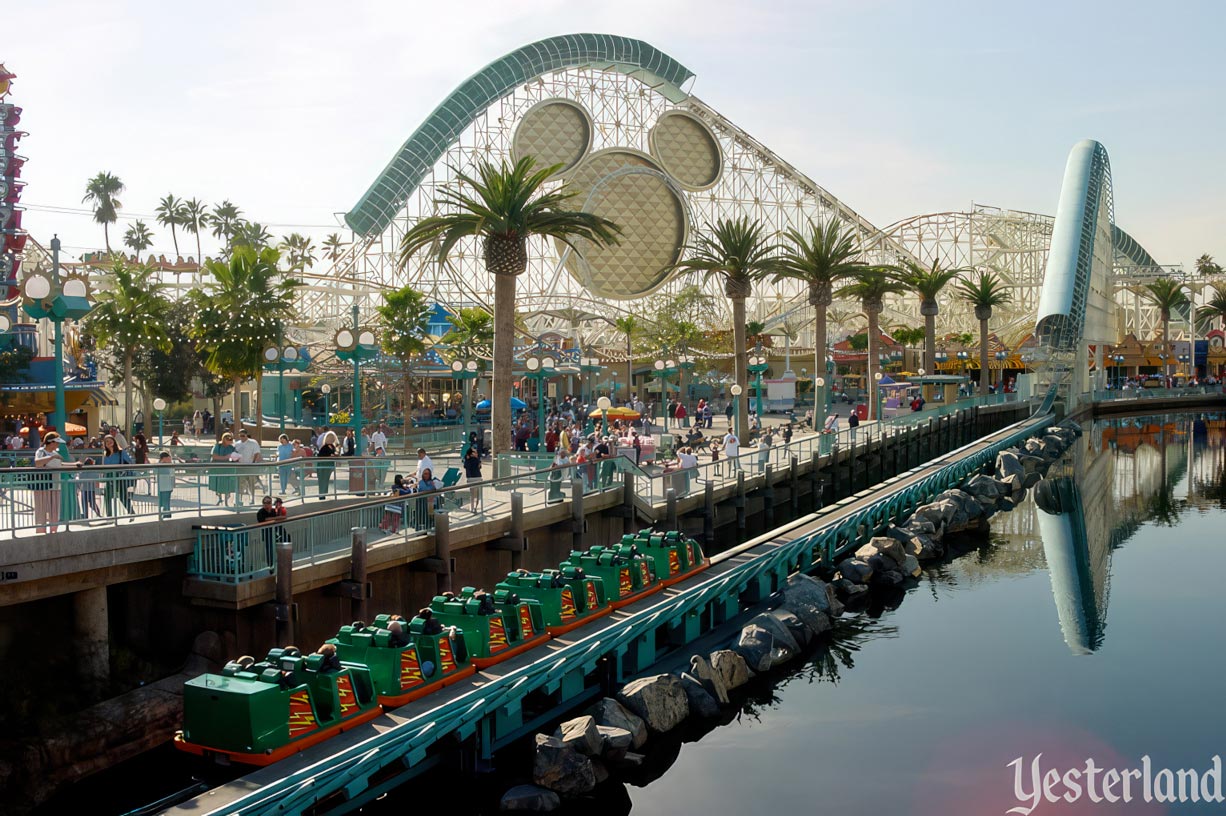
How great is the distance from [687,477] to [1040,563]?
11233mm

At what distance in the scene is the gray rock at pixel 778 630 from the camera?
66.9ft

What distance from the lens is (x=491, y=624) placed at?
16.3 metres

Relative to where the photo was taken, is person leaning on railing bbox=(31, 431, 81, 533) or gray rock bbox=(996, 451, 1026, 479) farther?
gray rock bbox=(996, 451, 1026, 479)

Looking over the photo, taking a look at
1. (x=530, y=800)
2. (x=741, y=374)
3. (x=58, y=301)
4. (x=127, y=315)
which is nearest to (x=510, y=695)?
(x=530, y=800)

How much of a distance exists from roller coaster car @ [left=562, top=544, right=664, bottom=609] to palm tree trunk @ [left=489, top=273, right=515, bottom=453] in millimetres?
10039

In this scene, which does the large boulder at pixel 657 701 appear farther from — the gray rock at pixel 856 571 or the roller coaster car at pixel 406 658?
the gray rock at pixel 856 571

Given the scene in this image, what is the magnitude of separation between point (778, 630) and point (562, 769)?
7.56 m

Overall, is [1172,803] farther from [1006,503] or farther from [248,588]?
[1006,503]

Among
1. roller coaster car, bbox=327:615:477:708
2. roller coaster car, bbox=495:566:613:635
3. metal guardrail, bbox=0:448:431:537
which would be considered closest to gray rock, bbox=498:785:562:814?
roller coaster car, bbox=327:615:477:708

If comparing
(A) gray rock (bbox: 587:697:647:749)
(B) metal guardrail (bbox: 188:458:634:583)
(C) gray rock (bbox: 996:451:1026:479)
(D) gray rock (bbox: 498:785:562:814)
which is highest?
(B) metal guardrail (bbox: 188:458:634:583)

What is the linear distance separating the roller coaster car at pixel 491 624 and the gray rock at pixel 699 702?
8.22ft

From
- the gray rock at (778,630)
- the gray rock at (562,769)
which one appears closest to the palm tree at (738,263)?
the gray rock at (778,630)

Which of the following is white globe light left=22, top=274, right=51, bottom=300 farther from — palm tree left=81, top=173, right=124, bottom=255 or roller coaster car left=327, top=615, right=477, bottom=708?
palm tree left=81, top=173, right=124, bottom=255

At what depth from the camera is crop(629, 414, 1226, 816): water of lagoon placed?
600 inches
